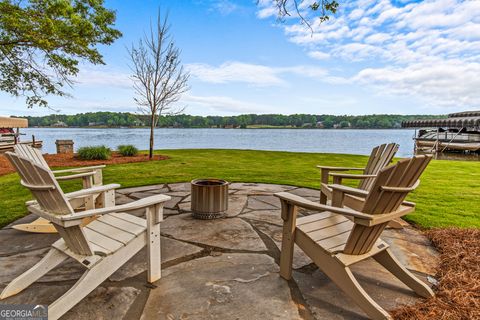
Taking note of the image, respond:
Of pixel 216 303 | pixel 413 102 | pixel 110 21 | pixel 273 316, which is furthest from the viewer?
pixel 413 102

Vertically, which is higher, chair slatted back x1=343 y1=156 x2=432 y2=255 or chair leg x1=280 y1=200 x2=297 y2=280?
chair slatted back x1=343 y1=156 x2=432 y2=255

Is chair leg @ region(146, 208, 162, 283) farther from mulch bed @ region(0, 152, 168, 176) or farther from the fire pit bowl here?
mulch bed @ region(0, 152, 168, 176)

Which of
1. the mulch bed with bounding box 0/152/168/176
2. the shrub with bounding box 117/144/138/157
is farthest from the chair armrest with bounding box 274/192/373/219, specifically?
the shrub with bounding box 117/144/138/157

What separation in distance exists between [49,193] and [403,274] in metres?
2.58

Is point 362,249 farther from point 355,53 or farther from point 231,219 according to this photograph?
point 355,53

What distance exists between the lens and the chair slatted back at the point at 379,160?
3.33 m

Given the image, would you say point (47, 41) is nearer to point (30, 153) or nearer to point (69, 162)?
point (69, 162)

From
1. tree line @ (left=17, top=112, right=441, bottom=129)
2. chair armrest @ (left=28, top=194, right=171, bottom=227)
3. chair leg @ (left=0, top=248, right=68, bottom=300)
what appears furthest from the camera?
tree line @ (left=17, top=112, right=441, bottom=129)

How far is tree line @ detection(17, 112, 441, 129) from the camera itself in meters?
46.6

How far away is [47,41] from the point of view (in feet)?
22.8

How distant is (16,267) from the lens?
231cm

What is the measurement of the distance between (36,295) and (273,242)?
2.11 m

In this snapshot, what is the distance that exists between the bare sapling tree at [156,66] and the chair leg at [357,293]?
1030 centimetres

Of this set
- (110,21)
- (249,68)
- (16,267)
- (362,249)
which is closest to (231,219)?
(362,249)
